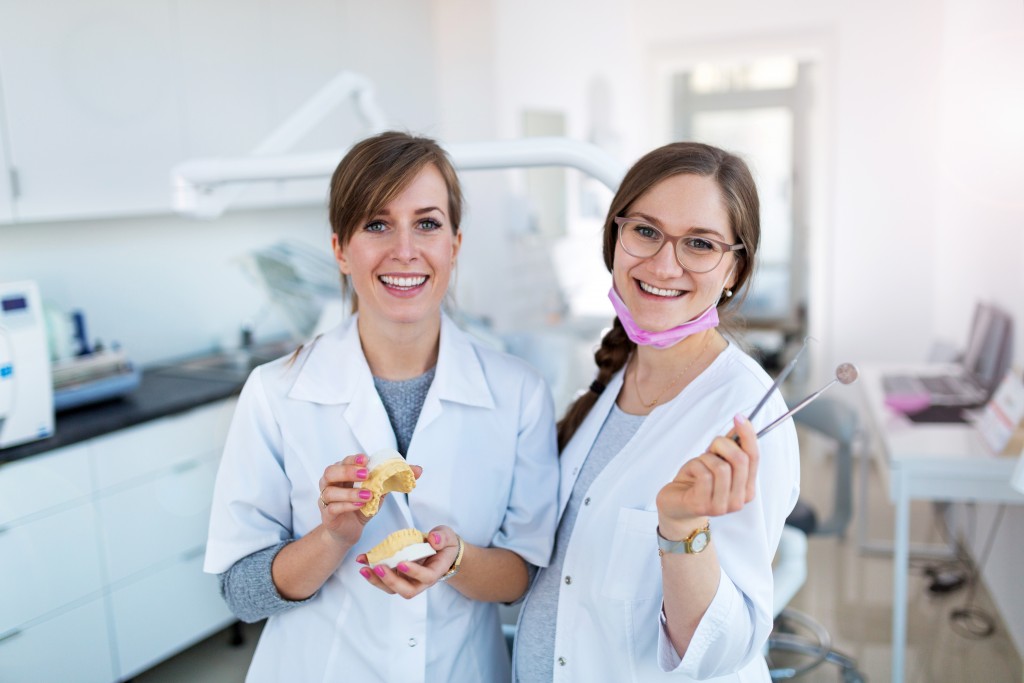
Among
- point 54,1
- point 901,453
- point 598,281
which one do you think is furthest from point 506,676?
point 54,1

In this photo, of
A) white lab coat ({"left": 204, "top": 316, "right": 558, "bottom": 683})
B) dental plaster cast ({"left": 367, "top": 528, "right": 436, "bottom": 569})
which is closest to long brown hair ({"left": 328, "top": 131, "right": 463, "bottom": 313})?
white lab coat ({"left": 204, "top": 316, "right": 558, "bottom": 683})

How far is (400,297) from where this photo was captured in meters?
1.23

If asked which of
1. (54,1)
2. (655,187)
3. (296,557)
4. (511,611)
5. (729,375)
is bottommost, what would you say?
(511,611)

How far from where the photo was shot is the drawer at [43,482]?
2.11 meters

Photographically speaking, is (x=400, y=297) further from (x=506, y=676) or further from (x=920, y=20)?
(x=920, y=20)

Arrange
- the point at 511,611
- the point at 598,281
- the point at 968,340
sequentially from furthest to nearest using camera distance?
the point at 968,340 < the point at 598,281 < the point at 511,611

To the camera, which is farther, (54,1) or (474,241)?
(474,241)

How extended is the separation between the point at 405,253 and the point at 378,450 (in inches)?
11.0

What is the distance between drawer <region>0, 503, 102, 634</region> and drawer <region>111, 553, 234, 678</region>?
16cm

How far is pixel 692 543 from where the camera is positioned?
1.00 meters

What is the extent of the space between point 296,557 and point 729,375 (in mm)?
650

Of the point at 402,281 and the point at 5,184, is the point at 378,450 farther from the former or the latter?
the point at 5,184

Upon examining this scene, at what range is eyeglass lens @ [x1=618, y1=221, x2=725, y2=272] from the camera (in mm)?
1179

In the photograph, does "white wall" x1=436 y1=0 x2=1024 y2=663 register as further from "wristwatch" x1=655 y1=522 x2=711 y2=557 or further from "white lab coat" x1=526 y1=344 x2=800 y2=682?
"wristwatch" x1=655 y1=522 x2=711 y2=557
